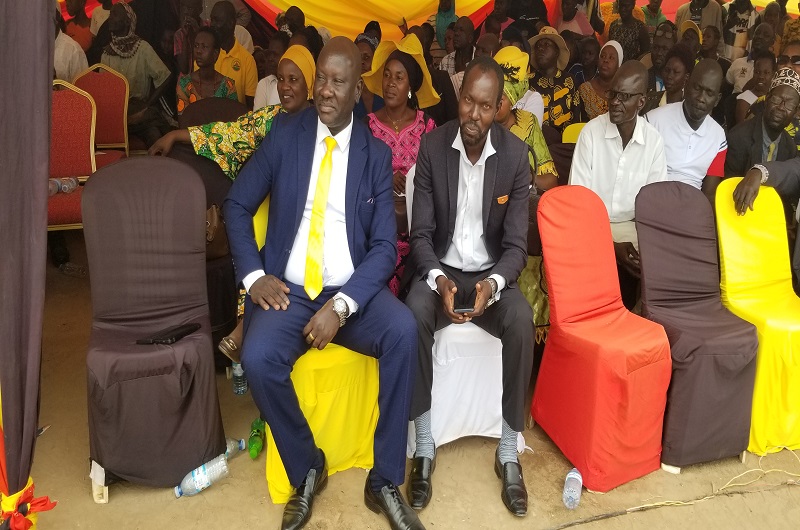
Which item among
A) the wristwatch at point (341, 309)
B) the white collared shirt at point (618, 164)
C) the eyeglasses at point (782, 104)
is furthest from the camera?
the eyeglasses at point (782, 104)

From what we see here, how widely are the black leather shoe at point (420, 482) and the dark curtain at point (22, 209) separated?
4.61 feet

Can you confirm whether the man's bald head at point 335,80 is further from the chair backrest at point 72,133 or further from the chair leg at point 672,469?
the chair backrest at point 72,133

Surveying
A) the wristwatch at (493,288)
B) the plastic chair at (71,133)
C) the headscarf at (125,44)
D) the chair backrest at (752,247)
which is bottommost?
the wristwatch at (493,288)

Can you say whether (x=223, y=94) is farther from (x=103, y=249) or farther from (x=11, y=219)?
(x=11, y=219)

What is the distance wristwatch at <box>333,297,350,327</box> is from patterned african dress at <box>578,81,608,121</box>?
383 centimetres

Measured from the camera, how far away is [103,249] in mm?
2836

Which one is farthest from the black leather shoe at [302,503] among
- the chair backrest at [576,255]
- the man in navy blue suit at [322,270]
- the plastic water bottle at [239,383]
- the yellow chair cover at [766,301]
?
the yellow chair cover at [766,301]

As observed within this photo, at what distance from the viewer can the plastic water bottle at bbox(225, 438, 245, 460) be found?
2.93 m

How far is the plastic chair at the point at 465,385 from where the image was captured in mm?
2957

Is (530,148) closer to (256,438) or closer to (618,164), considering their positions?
(618,164)

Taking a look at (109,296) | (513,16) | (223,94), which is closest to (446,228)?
(109,296)

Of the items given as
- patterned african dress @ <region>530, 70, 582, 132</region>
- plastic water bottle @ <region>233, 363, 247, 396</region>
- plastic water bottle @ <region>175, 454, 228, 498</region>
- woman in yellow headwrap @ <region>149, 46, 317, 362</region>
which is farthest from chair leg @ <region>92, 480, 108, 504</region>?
patterned african dress @ <region>530, 70, 582, 132</region>

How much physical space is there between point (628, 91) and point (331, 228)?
195 centimetres

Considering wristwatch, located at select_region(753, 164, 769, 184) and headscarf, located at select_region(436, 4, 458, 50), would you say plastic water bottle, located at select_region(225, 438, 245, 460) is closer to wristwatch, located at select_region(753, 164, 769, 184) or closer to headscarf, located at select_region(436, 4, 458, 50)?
wristwatch, located at select_region(753, 164, 769, 184)
